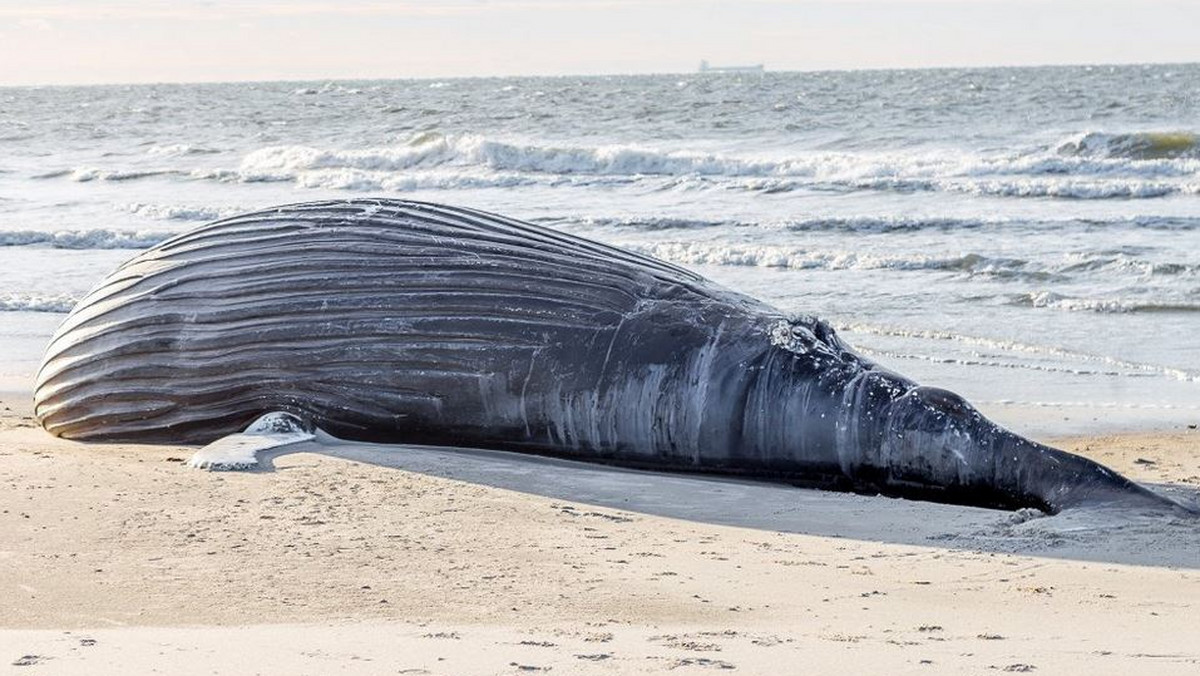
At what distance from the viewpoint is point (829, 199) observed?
2531 cm

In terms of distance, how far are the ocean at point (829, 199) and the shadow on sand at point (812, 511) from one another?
2.94 m

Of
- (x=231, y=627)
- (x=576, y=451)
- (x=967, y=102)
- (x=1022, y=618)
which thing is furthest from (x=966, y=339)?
(x=967, y=102)

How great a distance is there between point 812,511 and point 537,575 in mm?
1469

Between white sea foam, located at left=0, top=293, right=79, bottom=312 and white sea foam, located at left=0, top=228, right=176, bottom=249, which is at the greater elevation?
white sea foam, located at left=0, top=228, right=176, bottom=249

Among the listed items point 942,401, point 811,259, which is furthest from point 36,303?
point 942,401

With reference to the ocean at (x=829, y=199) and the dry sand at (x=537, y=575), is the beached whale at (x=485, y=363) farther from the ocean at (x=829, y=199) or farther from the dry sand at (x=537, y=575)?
the ocean at (x=829, y=199)

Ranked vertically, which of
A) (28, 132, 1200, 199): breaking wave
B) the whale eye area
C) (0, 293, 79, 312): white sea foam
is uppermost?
(28, 132, 1200, 199): breaking wave

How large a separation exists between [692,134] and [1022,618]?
37.1 meters

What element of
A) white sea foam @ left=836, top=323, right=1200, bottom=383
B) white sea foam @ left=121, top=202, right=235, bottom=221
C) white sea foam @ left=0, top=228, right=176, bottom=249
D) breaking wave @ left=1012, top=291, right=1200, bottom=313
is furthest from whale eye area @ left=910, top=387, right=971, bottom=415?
white sea foam @ left=121, top=202, right=235, bottom=221

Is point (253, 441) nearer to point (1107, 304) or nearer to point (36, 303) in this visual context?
point (36, 303)

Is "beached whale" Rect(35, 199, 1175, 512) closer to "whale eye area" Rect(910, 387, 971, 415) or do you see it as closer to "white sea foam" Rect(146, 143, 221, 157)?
"whale eye area" Rect(910, 387, 971, 415)

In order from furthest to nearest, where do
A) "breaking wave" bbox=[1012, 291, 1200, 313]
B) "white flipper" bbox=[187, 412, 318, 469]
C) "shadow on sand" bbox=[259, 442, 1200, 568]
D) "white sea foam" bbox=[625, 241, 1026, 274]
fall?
"white sea foam" bbox=[625, 241, 1026, 274]
"breaking wave" bbox=[1012, 291, 1200, 313]
"white flipper" bbox=[187, 412, 318, 469]
"shadow on sand" bbox=[259, 442, 1200, 568]

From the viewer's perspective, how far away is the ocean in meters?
11.5

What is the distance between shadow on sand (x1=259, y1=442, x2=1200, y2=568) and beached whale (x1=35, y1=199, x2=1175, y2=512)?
11 centimetres
